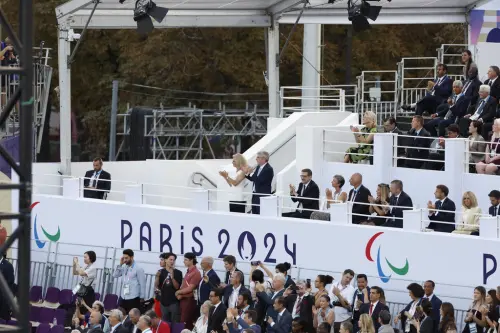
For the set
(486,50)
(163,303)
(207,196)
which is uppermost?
(486,50)

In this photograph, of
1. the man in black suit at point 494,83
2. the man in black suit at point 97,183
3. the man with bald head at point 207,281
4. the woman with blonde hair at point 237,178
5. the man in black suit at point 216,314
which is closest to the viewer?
the man in black suit at point 216,314

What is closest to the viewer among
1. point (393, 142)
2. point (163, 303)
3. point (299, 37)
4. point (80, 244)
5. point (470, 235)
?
point (470, 235)

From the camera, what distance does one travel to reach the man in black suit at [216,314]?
18.9 m

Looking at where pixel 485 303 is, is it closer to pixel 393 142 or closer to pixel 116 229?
pixel 393 142

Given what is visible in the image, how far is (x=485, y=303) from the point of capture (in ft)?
57.5

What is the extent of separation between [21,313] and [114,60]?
3248 centimetres

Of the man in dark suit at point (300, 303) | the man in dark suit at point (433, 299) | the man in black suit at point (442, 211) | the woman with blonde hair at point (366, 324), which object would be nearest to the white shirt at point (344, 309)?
the man in dark suit at point (300, 303)

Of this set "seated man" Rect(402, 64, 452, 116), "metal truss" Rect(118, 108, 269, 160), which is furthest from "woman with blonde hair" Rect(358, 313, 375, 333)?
"metal truss" Rect(118, 108, 269, 160)

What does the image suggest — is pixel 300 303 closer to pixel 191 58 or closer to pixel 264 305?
pixel 264 305

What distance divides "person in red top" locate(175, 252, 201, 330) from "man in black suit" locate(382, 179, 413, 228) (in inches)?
111

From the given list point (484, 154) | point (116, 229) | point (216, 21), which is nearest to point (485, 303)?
point (484, 154)

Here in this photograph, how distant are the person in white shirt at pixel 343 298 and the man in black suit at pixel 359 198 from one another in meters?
2.38

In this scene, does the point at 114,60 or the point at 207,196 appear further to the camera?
the point at 114,60

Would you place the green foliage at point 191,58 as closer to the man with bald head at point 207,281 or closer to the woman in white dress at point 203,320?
the man with bald head at point 207,281
